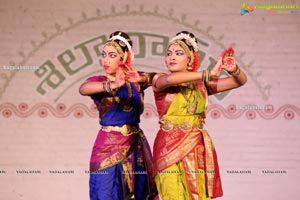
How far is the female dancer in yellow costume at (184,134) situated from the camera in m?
3.66

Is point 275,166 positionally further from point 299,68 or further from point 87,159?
point 87,159

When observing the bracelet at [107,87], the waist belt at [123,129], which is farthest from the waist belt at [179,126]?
the bracelet at [107,87]

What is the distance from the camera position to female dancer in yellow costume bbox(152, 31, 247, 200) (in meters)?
3.66

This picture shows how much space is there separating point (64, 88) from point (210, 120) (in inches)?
37.9

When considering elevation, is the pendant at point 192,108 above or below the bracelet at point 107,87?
below

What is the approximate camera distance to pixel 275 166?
4.52 m

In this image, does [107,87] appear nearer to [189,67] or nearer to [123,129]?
[123,129]

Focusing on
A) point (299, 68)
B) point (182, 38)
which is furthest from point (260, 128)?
point (182, 38)

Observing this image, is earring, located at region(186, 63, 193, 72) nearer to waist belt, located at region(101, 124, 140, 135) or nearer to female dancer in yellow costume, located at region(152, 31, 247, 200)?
female dancer in yellow costume, located at region(152, 31, 247, 200)

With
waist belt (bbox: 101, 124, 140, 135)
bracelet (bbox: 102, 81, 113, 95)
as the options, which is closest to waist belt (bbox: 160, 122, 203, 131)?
waist belt (bbox: 101, 124, 140, 135)

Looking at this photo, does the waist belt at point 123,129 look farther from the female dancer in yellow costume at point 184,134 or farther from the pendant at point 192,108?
the pendant at point 192,108

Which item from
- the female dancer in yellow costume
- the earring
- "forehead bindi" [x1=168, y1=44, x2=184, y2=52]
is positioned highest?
"forehead bindi" [x1=168, y1=44, x2=184, y2=52]

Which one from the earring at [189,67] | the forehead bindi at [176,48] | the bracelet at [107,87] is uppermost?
the forehead bindi at [176,48]

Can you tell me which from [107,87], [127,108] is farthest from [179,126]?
[107,87]
